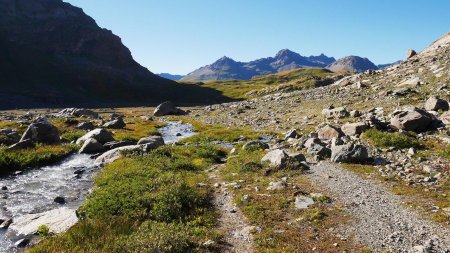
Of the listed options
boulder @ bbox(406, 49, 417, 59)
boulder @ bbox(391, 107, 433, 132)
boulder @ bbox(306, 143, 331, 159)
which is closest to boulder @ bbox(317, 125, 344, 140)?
boulder @ bbox(306, 143, 331, 159)

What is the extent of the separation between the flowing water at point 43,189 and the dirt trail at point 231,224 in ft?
25.9

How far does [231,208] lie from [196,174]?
844 centimetres

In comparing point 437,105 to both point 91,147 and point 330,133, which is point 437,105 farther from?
point 91,147

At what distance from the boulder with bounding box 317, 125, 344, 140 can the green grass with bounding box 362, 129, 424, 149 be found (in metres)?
2.83

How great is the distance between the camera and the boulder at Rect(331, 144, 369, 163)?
2639 cm

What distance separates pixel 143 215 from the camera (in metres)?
18.0

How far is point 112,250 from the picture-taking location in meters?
13.6

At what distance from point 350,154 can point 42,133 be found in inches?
1263

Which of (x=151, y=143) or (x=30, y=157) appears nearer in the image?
(x=30, y=157)

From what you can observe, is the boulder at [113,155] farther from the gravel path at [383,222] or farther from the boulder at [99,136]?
the gravel path at [383,222]

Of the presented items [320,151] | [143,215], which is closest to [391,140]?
[320,151]

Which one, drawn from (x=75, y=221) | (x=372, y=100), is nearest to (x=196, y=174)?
(x=75, y=221)

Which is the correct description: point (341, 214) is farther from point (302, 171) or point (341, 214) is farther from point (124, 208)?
point (124, 208)

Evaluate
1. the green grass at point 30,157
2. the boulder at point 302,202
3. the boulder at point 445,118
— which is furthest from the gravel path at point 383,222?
the green grass at point 30,157
